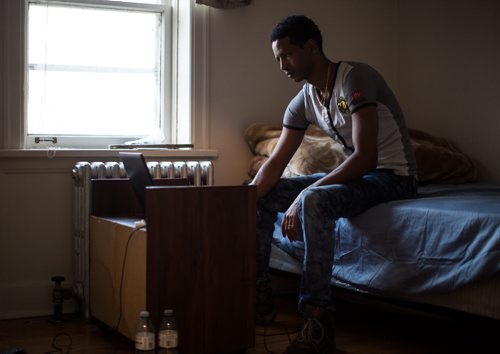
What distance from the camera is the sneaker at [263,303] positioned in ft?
9.10

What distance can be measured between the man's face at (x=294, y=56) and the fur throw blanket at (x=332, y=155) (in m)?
0.50

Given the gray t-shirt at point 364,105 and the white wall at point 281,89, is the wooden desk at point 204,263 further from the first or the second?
the white wall at point 281,89

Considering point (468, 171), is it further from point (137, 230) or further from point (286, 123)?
point (137, 230)

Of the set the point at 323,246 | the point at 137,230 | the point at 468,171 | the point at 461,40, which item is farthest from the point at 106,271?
the point at 461,40

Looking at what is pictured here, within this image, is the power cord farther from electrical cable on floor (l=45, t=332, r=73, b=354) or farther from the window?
the window

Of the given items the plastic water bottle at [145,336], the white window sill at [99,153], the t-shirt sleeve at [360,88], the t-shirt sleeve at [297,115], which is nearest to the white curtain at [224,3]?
the white window sill at [99,153]

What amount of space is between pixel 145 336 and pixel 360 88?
1.15 metres

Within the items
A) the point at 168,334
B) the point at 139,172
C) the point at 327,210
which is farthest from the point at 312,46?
the point at 168,334

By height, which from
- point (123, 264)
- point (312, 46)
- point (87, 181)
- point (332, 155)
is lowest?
point (123, 264)

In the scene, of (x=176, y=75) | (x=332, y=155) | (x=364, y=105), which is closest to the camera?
(x=364, y=105)

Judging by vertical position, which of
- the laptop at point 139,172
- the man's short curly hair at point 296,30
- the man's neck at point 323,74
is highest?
the man's short curly hair at point 296,30

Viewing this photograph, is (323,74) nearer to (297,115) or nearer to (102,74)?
(297,115)

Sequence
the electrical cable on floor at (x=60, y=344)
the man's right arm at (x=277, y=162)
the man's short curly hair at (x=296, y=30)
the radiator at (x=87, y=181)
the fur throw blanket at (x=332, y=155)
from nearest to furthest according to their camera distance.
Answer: the electrical cable on floor at (x=60, y=344)
the man's short curly hair at (x=296, y=30)
the man's right arm at (x=277, y=162)
the radiator at (x=87, y=181)
the fur throw blanket at (x=332, y=155)

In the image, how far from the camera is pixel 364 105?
247 cm
